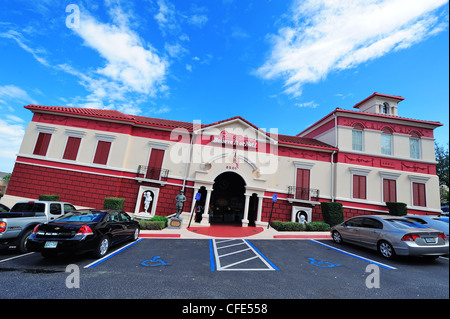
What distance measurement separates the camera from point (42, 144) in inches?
589

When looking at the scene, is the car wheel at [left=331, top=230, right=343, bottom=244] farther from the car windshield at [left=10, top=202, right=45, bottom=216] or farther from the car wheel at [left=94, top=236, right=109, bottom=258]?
the car windshield at [left=10, top=202, right=45, bottom=216]

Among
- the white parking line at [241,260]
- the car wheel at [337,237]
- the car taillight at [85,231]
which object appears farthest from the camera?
the car wheel at [337,237]

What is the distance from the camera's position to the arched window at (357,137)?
16.5 meters

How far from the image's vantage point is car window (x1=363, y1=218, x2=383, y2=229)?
7.25 meters

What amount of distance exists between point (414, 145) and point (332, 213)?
1042 cm

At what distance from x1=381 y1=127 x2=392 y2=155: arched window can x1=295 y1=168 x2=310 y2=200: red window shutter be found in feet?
22.8

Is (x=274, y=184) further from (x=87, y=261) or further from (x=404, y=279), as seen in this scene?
(x=87, y=261)

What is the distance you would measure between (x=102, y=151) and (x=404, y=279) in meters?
17.5

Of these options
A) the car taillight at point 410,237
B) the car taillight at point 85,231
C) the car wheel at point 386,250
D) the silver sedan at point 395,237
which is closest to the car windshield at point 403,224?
the silver sedan at point 395,237

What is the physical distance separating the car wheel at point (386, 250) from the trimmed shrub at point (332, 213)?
23.3 feet

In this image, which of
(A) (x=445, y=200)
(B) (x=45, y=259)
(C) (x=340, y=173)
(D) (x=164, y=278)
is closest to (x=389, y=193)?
(C) (x=340, y=173)

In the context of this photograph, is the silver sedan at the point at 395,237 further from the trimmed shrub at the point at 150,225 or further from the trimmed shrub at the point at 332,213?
the trimmed shrub at the point at 150,225

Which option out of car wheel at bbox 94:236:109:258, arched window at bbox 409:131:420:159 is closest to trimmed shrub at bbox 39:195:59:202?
car wheel at bbox 94:236:109:258

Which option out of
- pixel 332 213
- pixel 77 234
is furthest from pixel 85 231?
pixel 332 213
